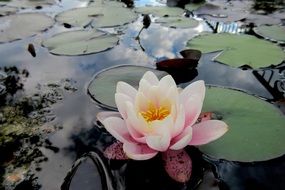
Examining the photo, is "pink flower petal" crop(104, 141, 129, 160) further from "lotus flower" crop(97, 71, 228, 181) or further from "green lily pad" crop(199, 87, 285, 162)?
"green lily pad" crop(199, 87, 285, 162)

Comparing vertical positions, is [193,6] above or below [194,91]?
below

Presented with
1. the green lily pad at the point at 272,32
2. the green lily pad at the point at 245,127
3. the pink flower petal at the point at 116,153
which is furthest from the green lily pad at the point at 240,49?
the pink flower petal at the point at 116,153

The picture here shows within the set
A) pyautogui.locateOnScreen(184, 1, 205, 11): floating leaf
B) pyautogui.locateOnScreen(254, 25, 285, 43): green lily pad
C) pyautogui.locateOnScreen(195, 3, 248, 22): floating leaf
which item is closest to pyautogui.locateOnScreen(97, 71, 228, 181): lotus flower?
pyautogui.locateOnScreen(254, 25, 285, 43): green lily pad

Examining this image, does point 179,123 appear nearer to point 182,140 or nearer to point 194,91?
point 182,140

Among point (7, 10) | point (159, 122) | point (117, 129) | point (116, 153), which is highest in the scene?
point (159, 122)

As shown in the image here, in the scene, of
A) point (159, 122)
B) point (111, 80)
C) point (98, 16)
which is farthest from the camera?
point (98, 16)

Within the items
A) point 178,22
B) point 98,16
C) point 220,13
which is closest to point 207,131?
point 178,22

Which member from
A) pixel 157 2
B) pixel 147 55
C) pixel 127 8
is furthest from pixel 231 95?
pixel 157 2

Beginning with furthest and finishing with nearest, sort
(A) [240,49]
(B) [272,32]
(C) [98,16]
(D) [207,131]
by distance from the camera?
1. (C) [98,16]
2. (B) [272,32]
3. (A) [240,49]
4. (D) [207,131]
